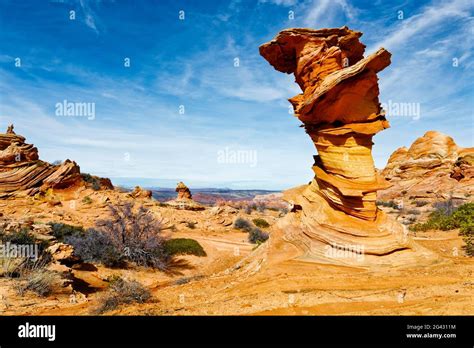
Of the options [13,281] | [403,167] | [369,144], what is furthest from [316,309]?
[403,167]

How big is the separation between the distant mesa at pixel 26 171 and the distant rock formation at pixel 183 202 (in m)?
11.1

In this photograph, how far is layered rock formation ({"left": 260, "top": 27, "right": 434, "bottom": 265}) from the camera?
8.88 metres

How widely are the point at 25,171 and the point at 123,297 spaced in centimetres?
2990

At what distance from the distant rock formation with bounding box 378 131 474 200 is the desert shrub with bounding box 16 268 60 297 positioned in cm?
4173

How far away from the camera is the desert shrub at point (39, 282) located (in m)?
10.0

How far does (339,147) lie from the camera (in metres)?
9.92

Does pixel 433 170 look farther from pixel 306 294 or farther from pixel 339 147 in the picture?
pixel 306 294

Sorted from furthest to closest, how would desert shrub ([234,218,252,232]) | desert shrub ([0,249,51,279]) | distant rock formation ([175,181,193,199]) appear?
distant rock formation ([175,181,193,199]), desert shrub ([234,218,252,232]), desert shrub ([0,249,51,279])

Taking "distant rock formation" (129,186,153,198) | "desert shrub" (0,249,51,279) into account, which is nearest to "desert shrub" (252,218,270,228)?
"distant rock formation" (129,186,153,198)

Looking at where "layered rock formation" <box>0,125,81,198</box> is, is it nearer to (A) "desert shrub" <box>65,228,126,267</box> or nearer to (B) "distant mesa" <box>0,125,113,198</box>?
(B) "distant mesa" <box>0,125,113,198</box>

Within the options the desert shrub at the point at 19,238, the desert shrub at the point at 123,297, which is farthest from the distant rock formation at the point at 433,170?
the desert shrub at the point at 19,238
